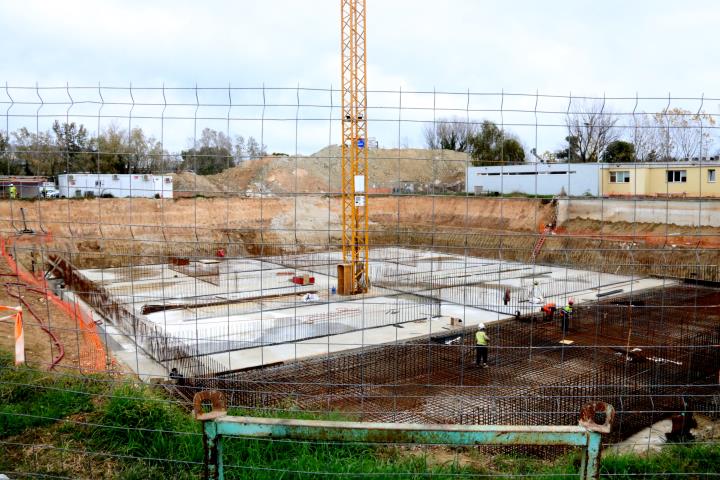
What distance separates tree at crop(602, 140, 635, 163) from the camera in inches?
379

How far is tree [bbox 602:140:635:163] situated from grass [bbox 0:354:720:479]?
231 inches

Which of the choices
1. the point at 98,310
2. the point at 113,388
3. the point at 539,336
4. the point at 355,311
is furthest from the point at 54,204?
the point at 113,388

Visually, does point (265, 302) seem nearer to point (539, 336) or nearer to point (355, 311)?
point (355, 311)

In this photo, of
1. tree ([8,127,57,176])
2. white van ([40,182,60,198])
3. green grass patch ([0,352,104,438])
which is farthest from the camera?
white van ([40,182,60,198])

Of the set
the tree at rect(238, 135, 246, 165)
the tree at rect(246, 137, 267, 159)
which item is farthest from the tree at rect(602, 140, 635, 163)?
the tree at rect(238, 135, 246, 165)

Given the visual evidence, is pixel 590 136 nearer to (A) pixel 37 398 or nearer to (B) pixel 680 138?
(B) pixel 680 138

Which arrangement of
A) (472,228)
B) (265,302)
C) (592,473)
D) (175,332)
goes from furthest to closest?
(472,228) < (265,302) < (175,332) < (592,473)

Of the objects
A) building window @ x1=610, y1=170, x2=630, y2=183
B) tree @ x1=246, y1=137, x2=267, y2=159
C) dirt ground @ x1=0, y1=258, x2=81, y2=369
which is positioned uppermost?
tree @ x1=246, y1=137, x2=267, y2=159

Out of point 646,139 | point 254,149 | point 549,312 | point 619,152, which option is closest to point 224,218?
point 549,312

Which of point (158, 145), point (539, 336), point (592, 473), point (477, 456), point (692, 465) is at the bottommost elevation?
point (539, 336)

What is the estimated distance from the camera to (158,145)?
10.2 meters

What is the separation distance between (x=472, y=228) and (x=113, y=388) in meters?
19.2

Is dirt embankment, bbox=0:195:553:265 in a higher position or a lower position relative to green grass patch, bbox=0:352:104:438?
higher

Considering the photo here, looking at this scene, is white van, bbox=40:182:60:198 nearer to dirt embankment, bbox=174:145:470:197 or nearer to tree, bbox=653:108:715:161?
dirt embankment, bbox=174:145:470:197
